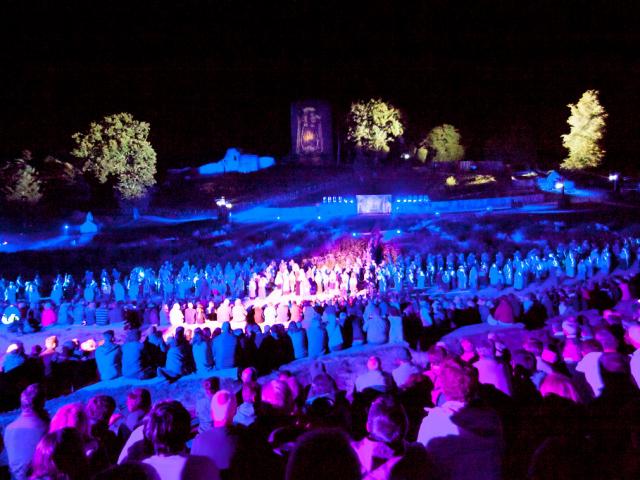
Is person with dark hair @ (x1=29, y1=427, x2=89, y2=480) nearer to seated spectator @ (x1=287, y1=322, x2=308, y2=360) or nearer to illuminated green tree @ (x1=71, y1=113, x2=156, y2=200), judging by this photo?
seated spectator @ (x1=287, y1=322, x2=308, y2=360)

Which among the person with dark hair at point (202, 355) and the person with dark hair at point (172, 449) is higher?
the person with dark hair at point (172, 449)

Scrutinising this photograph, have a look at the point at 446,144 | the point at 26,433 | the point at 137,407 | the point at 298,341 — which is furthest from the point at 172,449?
the point at 446,144

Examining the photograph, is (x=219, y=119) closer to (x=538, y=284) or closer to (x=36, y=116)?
(x=36, y=116)

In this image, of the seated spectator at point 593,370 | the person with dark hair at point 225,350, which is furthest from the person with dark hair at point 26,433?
the seated spectator at point 593,370

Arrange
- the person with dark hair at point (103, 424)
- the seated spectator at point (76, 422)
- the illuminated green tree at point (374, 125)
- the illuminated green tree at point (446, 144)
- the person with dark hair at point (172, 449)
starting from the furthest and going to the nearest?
the illuminated green tree at point (446, 144) < the illuminated green tree at point (374, 125) < the person with dark hair at point (103, 424) < the seated spectator at point (76, 422) < the person with dark hair at point (172, 449)

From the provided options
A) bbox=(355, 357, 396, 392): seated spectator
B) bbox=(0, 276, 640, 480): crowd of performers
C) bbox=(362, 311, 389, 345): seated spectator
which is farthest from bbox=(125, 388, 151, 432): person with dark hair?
bbox=(362, 311, 389, 345): seated spectator

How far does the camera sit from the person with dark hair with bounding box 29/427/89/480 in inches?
103

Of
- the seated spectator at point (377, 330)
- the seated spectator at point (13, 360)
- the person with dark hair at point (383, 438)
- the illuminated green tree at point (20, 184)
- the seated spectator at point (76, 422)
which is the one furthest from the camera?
the illuminated green tree at point (20, 184)

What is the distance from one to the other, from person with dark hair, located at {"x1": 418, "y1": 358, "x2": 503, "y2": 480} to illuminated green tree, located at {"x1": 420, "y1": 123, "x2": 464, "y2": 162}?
44062mm

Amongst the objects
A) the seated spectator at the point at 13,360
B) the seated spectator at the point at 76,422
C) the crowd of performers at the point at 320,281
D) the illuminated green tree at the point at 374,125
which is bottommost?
the crowd of performers at the point at 320,281

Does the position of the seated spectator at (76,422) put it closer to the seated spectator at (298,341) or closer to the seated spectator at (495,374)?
the seated spectator at (495,374)

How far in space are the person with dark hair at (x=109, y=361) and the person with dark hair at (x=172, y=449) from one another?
15.9ft

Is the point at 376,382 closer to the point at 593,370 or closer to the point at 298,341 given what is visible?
the point at 593,370

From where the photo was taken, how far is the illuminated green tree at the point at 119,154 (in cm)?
3089
